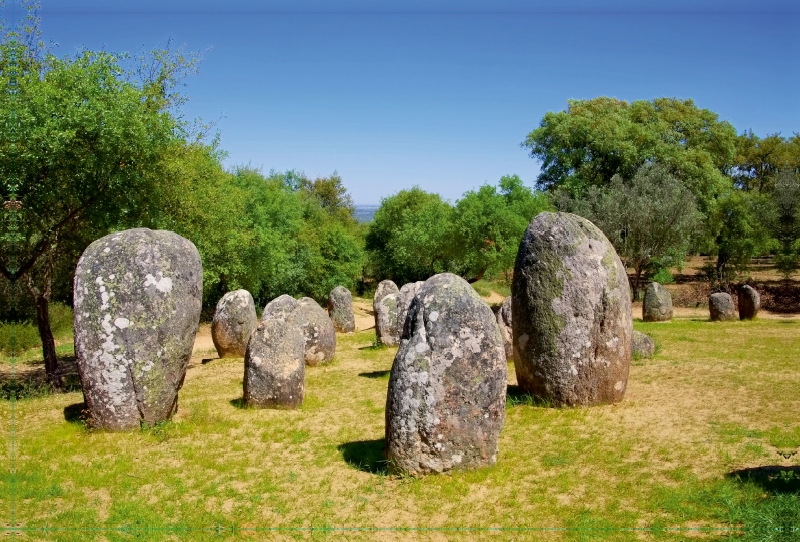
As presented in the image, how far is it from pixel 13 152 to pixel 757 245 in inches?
1403

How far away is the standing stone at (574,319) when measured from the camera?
11.3m

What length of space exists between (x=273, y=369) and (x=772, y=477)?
834cm

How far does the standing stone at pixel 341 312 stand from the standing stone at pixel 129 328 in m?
15.2

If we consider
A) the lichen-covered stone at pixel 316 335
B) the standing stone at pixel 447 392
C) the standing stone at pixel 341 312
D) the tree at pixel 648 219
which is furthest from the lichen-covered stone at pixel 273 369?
the tree at pixel 648 219

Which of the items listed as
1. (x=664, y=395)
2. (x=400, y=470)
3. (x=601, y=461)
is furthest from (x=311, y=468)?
(x=664, y=395)

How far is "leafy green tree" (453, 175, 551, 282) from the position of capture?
1216 inches

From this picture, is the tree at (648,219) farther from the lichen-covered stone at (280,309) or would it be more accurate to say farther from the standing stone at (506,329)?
the lichen-covered stone at (280,309)

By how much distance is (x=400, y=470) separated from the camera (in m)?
8.33

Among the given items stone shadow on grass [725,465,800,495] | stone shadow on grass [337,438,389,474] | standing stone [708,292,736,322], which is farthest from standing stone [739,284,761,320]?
stone shadow on grass [337,438,389,474]

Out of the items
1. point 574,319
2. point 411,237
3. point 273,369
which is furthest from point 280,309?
point 411,237

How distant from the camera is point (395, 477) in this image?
8320mm

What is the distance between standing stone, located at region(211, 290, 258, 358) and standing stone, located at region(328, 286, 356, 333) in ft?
23.5

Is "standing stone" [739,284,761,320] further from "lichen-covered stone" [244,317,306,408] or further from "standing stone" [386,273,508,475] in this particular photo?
"standing stone" [386,273,508,475]

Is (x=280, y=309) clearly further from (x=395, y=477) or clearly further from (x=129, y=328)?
(x=395, y=477)
